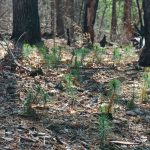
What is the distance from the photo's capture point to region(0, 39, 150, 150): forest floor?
12.8 ft

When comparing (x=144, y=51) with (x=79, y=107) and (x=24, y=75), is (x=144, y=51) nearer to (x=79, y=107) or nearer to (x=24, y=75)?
(x=24, y=75)

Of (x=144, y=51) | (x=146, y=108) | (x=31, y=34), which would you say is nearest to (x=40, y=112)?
(x=146, y=108)

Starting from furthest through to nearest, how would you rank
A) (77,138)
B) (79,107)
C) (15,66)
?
(15,66), (79,107), (77,138)

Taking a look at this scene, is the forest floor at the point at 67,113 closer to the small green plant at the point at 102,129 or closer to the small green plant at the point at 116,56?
the small green plant at the point at 102,129

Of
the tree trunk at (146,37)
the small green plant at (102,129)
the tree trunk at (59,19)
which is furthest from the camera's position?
the tree trunk at (59,19)

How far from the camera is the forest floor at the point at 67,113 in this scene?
3.89 meters

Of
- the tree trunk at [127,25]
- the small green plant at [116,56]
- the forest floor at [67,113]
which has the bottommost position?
the forest floor at [67,113]

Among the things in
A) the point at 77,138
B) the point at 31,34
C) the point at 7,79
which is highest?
Answer: the point at 31,34

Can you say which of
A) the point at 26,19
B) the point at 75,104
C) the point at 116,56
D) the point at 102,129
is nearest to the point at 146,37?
the point at 116,56

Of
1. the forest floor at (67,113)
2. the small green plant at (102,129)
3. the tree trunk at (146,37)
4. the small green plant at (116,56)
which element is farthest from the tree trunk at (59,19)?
the small green plant at (102,129)

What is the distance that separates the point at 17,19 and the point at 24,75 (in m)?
4.30

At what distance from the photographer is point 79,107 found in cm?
494

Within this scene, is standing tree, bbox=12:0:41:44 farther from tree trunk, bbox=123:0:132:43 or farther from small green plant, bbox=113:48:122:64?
tree trunk, bbox=123:0:132:43

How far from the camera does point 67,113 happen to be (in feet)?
15.4
